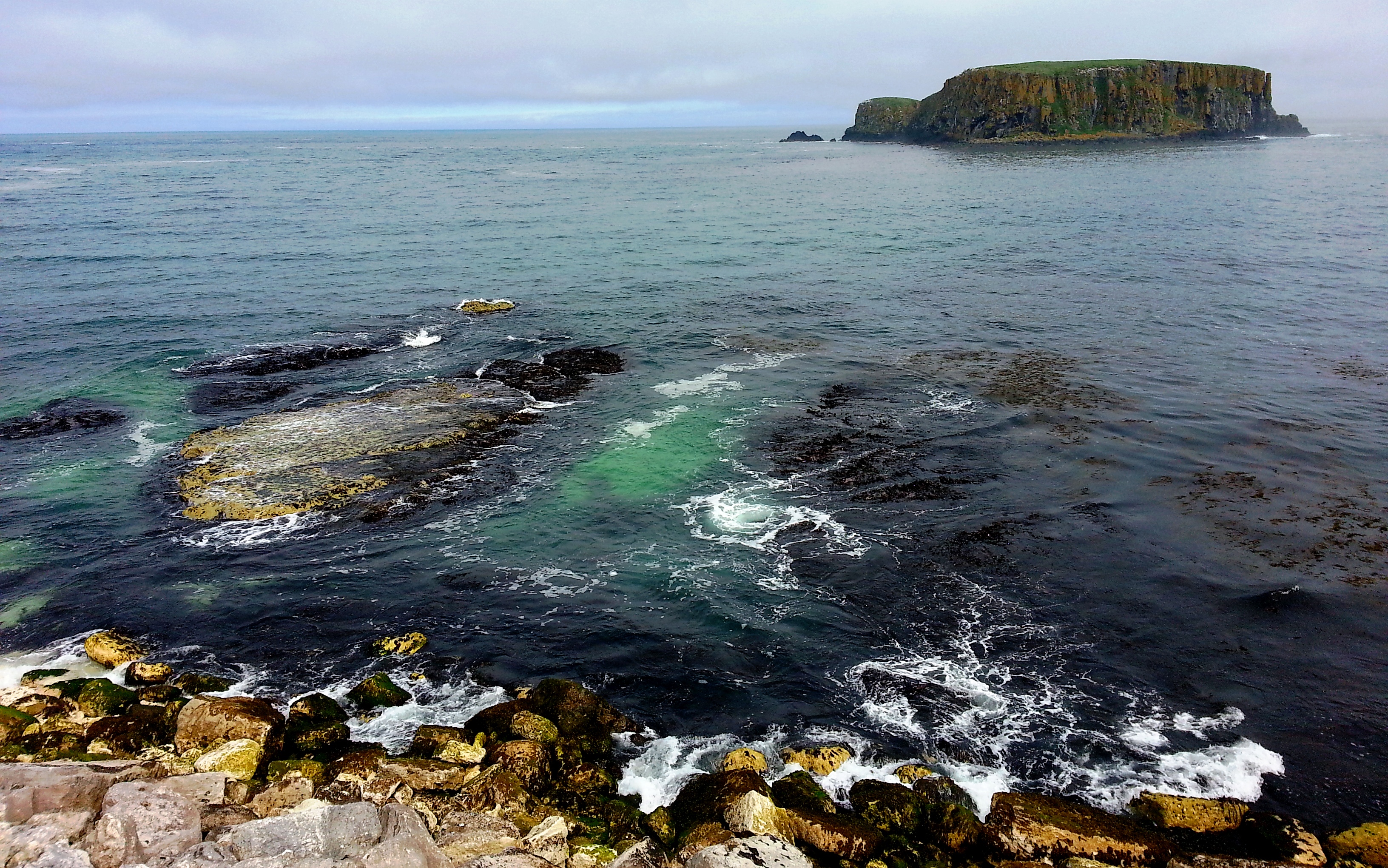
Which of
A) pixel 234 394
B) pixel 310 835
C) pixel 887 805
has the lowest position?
pixel 887 805

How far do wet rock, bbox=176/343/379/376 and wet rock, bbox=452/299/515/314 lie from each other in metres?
9.22

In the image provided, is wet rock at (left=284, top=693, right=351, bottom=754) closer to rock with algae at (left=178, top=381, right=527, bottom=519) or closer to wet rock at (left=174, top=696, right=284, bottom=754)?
wet rock at (left=174, top=696, right=284, bottom=754)

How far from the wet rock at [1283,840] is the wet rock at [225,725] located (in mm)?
20896

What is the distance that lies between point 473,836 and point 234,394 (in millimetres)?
31725

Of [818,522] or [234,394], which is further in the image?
[234,394]

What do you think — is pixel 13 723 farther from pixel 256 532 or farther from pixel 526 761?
pixel 526 761

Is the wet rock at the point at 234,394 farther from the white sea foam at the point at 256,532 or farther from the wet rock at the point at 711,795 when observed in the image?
the wet rock at the point at 711,795

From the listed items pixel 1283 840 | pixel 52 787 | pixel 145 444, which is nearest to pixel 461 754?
pixel 52 787

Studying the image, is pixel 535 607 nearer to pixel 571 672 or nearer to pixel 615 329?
pixel 571 672

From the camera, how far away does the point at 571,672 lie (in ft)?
68.2

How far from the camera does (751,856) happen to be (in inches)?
544

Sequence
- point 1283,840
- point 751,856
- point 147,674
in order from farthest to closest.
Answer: point 147,674
point 1283,840
point 751,856

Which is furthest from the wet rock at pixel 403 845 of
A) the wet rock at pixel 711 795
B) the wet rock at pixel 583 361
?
the wet rock at pixel 583 361

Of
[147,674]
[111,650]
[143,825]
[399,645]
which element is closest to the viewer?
[143,825]
